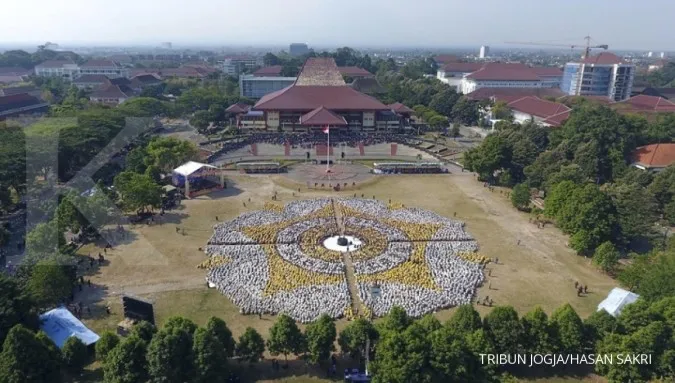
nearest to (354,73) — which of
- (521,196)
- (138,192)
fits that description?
(521,196)

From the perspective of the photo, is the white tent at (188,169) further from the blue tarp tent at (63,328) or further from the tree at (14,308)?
the tree at (14,308)

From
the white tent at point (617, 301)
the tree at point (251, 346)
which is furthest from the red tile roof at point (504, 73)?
the tree at point (251, 346)

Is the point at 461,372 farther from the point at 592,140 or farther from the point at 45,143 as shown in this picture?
the point at 45,143

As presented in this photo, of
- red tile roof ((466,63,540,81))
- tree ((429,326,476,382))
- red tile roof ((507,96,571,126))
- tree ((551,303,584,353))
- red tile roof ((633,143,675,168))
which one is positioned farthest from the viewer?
red tile roof ((466,63,540,81))

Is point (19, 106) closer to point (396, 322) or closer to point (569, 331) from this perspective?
point (396, 322)

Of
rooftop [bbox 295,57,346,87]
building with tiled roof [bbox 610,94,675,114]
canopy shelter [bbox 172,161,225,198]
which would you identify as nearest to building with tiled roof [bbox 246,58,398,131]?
rooftop [bbox 295,57,346,87]

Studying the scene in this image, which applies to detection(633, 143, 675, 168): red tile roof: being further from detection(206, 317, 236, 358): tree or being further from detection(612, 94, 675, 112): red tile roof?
detection(206, 317, 236, 358): tree
